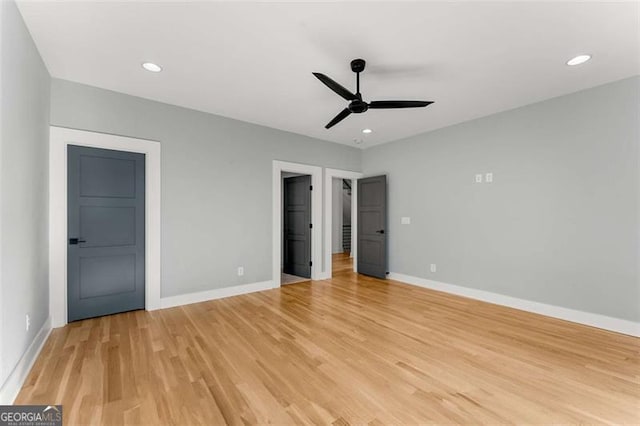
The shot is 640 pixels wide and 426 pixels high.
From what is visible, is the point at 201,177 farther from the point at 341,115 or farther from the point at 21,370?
the point at 21,370

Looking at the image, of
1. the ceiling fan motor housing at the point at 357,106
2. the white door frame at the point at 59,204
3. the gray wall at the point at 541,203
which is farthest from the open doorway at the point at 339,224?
the white door frame at the point at 59,204

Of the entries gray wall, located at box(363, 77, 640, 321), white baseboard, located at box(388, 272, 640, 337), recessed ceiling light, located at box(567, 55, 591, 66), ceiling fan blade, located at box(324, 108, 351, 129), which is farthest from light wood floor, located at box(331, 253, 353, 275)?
recessed ceiling light, located at box(567, 55, 591, 66)

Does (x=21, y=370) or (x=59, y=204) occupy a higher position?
(x=59, y=204)

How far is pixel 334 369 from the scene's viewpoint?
2.30m

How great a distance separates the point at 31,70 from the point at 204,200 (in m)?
2.15

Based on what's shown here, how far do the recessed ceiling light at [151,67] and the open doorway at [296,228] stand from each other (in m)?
3.08

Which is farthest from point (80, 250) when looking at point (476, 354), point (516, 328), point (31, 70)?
point (516, 328)

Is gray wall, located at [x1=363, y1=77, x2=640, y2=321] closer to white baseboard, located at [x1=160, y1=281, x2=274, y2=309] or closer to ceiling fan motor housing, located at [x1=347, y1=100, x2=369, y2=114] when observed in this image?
ceiling fan motor housing, located at [x1=347, y1=100, x2=369, y2=114]

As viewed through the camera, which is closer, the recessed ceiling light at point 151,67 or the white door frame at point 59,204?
the recessed ceiling light at point 151,67

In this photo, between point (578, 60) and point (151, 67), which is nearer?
point (578, 60)

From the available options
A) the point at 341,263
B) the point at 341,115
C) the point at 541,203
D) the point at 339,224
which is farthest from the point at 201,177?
the point at 339,224

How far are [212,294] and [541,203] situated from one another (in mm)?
4755

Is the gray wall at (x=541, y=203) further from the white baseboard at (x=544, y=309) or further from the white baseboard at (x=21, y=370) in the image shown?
the white baseboard at (x=21, y=370)

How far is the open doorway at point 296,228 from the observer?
552 centimetres
